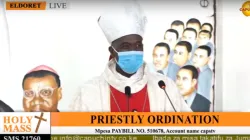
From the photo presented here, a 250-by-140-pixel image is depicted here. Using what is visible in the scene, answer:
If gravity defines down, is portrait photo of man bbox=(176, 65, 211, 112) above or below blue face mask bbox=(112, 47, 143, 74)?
below

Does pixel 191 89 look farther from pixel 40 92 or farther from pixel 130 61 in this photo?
pixel 40 92

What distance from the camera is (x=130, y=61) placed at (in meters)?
3.31

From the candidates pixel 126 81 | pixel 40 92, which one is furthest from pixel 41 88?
pixel 126 81

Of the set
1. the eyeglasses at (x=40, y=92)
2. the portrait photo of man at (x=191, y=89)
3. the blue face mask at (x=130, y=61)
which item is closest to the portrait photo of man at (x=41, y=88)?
the eyeglasses at (x=40, y=92)

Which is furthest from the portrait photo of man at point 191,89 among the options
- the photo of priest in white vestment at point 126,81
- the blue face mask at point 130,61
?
the blue face mask at point 130,61

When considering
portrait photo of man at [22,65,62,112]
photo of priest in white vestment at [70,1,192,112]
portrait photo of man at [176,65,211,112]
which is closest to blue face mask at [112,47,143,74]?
photo of priest in white vestment at [70,1,192,112]

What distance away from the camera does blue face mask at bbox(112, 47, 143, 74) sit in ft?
10.8

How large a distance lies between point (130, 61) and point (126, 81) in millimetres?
166

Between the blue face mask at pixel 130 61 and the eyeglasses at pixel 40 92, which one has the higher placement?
the blue face mask at pixel 130 61

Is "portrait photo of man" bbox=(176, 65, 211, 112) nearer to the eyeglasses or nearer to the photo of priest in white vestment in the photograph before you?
the photo of priest in white vestment

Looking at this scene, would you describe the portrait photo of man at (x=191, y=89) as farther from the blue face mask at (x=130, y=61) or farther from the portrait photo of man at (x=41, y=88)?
the portrait photo of man at (x=41, y=88)

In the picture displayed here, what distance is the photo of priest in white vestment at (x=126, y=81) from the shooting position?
3289 mm

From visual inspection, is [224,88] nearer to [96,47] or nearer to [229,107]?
[229,107]

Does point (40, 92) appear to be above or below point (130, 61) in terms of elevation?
below
